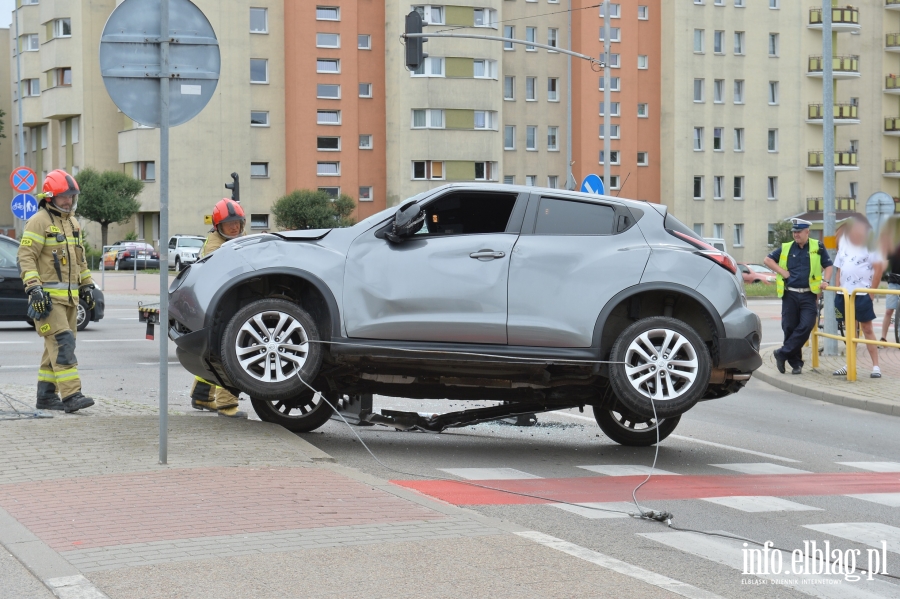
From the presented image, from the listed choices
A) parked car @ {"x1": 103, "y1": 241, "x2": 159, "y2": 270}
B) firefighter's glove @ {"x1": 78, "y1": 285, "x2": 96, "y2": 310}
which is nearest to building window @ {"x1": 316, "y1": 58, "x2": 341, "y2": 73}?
parked car @ {"x1": 103, "y1": 241, "x2": 159, "y2": 270}

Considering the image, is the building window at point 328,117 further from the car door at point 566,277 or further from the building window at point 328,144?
the car door at point 566,277

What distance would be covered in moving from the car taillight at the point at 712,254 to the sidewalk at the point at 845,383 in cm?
476

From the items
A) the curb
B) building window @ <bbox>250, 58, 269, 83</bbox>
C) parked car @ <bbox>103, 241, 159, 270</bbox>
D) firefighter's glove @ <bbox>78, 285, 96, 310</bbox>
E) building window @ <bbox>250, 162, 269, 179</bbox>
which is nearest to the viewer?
firefighter's glove @ <bbox>78, 285, 96, 310</bbox>

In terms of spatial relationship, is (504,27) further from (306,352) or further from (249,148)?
(306,352)

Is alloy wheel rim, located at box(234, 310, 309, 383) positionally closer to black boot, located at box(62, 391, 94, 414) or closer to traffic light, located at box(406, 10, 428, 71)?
black boot, located at box(62, 391, 94, 414)

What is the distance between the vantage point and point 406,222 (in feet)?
28.6

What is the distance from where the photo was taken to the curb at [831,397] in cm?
1275

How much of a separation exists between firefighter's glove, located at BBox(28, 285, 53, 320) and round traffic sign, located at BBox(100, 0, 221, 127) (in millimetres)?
2287

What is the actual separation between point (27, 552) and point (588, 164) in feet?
230

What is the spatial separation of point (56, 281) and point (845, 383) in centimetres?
961

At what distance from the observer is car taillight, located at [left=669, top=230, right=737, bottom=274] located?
8789 mm

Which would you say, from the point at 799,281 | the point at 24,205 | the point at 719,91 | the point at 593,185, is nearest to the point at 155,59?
the point at 799,281

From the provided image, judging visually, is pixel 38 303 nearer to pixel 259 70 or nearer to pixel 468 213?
pixel 468 213

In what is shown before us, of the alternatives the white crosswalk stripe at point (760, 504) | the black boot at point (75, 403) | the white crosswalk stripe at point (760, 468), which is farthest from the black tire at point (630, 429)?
the black boot at point (75, 403)
